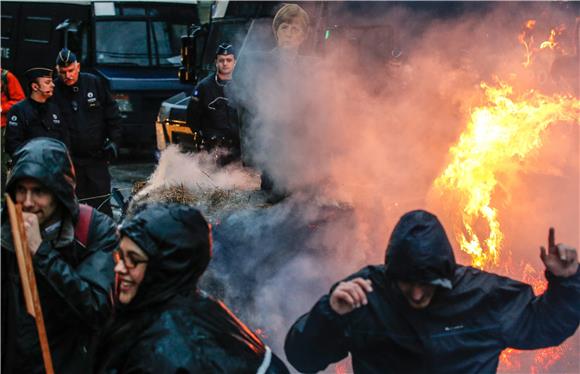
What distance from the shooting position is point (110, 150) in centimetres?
758

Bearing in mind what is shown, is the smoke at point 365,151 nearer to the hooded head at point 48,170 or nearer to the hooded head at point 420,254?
the hooded head at point 48,170

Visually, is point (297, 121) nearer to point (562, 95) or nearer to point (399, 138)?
point (399, 138)

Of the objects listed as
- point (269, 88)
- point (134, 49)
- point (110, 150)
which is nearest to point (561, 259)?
point (269, 88)

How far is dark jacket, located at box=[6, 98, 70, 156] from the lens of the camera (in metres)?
7.24

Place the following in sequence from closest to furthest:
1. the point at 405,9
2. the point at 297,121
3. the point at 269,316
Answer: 1. the point at 269,316
2. the point at 297,121
3. the point at 405,9

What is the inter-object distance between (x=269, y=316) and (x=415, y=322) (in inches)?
108

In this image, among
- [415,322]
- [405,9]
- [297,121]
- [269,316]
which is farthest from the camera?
[405,9]

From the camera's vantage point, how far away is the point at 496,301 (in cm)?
307

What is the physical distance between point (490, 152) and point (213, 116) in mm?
2730

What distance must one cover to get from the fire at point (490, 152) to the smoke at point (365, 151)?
0.11m

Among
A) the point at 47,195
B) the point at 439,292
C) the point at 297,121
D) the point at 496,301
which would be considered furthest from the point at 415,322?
the point at 297,121

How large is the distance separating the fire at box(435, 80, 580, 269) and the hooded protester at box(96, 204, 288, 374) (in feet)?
15.5

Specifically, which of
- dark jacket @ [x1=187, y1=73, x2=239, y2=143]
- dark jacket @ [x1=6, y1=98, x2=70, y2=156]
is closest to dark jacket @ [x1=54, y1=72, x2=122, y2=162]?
dark jacket @ [x1=6, y1=98, x2=70, y2=156]

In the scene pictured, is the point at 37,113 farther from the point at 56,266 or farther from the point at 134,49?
the point at 134,49
